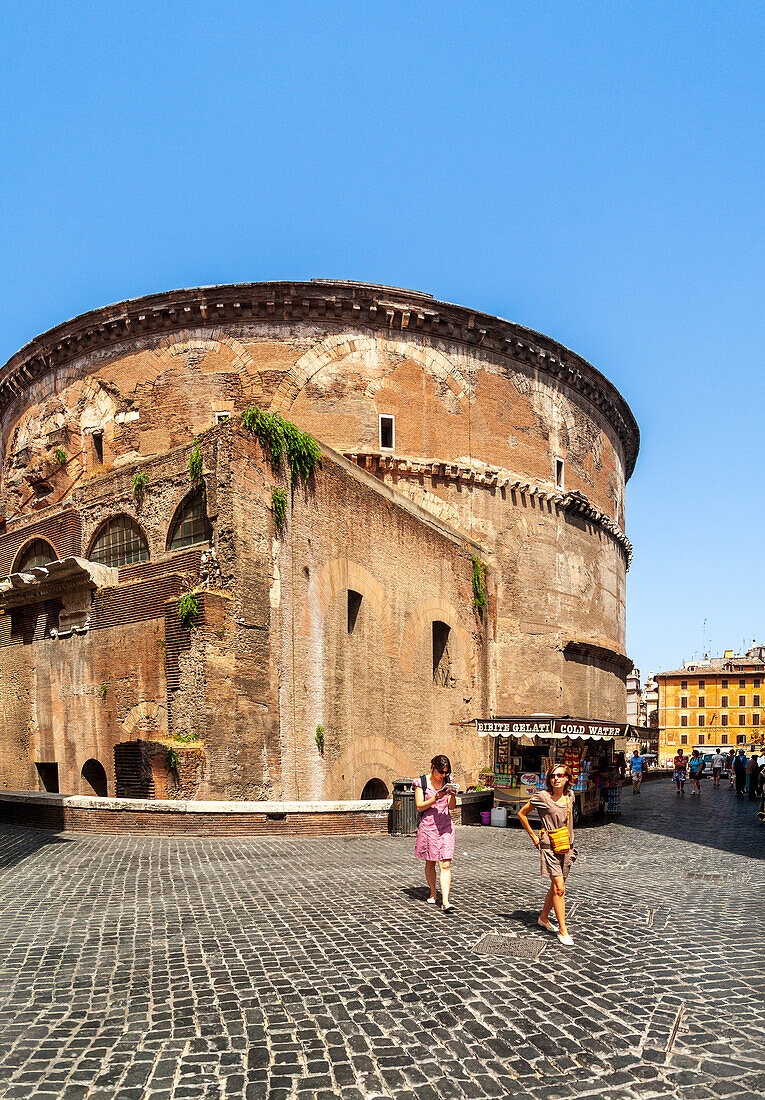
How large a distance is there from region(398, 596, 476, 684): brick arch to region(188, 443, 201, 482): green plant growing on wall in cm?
521

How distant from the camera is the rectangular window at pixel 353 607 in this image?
1431 cm

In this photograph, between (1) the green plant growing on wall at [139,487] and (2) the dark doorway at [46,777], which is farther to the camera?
(2) the dark doorway at [46,777]

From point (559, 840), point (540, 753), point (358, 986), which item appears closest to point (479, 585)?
point (540, 753)

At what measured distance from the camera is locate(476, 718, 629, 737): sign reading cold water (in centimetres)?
1238

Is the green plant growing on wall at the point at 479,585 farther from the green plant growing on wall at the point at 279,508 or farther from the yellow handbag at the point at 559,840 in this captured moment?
the yellow handbag at the point at 559,840

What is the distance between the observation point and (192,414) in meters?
21.7

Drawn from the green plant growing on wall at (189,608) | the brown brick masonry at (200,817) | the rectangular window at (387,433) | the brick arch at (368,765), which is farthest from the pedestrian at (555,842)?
the rectangular window at (387,433)

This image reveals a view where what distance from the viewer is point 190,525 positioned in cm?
1281

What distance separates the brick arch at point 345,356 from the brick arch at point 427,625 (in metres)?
7.13

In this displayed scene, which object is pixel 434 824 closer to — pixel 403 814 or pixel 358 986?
pixel 358 986

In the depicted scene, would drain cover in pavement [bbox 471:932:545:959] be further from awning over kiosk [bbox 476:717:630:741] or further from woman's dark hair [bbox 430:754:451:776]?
awning over kiosk [bbox 476:717:630:741]

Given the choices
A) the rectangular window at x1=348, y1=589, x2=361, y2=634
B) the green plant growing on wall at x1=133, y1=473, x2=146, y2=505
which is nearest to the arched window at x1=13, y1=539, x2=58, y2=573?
the green plant growing on wall at x1=133, y1=473, x2=146, y2=505

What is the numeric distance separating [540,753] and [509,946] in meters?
8.56

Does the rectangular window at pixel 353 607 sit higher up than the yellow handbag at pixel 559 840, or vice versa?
the rectangular window at pixel 353 607
